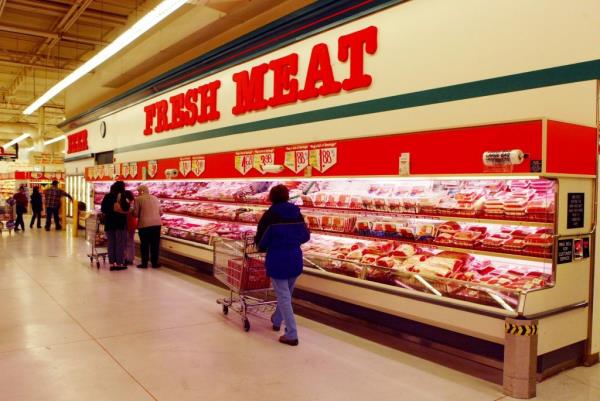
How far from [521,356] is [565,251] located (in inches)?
37.2

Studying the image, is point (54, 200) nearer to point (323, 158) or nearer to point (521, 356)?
point (323, 158)

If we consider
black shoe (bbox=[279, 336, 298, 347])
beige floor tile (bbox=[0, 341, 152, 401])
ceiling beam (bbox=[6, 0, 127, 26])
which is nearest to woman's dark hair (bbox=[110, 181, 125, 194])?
beige floor tile (bbox=[0, 341, 152, 401])

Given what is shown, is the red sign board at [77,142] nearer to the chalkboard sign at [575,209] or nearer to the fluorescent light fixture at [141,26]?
the fluorescent light fixture at [141,26]

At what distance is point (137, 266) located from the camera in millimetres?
9797

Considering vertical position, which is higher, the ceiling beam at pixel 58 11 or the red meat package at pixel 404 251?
the ceiling beam at pixel 58 11

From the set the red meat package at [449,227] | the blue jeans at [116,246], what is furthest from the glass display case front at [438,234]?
the blue jeans at [116,246]

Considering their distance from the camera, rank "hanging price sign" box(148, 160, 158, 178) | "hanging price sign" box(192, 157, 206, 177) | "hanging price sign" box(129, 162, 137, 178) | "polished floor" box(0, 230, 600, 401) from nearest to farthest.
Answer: "polished floor" box(0, 230, 600, 401) < "hanging price sign" box(192, 157, 206, 177) < "hanging price sign" box(148, 160, 158, 178) < "hanging price sign" box(129, 162, 137, 178)

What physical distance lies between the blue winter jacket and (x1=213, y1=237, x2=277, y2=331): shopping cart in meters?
0.50

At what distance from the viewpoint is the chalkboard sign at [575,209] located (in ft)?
13.5

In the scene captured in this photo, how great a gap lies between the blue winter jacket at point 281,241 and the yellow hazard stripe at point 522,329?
2.15m

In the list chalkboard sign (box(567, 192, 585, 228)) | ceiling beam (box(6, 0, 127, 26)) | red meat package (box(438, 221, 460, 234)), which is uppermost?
ceiling beam (box(6, 0, 127, 26))

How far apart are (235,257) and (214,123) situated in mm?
4342

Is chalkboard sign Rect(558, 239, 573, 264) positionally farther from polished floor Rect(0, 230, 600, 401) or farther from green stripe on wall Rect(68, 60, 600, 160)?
green stripe on wall Rect(68, 60, 600, 160)

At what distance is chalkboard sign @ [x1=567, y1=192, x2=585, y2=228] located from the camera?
411 cm
